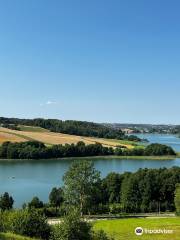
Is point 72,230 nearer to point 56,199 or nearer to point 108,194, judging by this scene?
point 56,199

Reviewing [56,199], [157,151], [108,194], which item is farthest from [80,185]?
[157,151]

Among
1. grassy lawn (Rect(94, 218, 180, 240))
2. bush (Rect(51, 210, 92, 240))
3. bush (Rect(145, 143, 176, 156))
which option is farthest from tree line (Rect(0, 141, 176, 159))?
bush (Rect(51, 210, 92, 240))

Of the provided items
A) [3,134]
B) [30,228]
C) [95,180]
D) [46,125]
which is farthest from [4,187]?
[46,125]

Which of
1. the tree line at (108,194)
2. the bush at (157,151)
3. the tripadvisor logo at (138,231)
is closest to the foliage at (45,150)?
the bush at (157,151)

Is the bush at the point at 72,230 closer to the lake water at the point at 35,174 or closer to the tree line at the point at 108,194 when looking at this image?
the tree line at the point at 108,194

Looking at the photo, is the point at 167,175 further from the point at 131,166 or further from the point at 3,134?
the point at 3,134

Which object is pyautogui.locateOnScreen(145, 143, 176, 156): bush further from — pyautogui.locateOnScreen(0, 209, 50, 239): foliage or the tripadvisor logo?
pyautogui.locateOnScreen(0, 209, 50, 239): foliage
